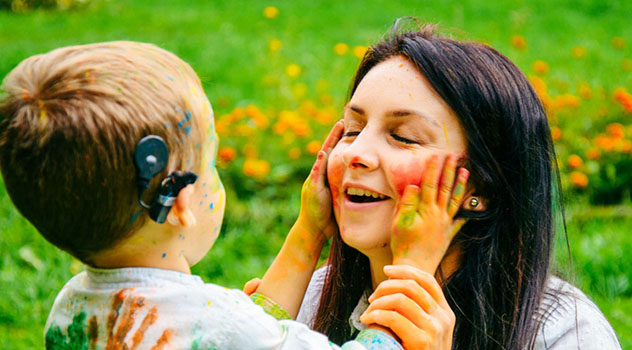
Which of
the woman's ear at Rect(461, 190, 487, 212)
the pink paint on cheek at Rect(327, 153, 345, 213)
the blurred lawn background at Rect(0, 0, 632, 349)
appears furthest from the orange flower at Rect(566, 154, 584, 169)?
the pink paint on cheek at Rect(327, 153, 345, 213)

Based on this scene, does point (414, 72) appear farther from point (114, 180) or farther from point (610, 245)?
point (610, 245)

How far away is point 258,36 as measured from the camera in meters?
9.01

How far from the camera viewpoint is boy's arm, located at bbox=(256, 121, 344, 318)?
2.26m

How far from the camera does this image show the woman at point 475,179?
207 centimetres

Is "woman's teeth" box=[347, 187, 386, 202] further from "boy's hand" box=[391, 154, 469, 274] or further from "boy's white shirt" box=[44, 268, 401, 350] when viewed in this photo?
"boy's white shirt" box=[44, 268, 401, 350]

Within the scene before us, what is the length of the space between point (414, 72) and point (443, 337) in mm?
780

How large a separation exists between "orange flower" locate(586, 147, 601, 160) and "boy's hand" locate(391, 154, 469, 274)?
340 cm

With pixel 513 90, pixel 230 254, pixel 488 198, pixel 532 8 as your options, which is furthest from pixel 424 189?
pixel 532 8

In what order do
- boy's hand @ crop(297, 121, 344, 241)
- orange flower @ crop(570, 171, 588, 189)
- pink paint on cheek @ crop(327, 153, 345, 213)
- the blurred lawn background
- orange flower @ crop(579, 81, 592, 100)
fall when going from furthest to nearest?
1. orange flower @ crop(579, 81, 592, 100)
2. orange flower @ crop(570, 171, 588, 189)
3. the blurred lawn background
4. boy's hand @ crop(297, 121, 344, 241)
5. pink paint on cheek @ crop(327, 153, 345, 213)

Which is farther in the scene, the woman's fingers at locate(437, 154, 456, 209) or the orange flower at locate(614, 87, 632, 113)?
the orange flower at locate(614, 87, 632, 113)

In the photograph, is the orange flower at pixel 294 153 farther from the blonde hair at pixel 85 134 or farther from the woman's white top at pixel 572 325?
the blonde hair at pixel 85 134

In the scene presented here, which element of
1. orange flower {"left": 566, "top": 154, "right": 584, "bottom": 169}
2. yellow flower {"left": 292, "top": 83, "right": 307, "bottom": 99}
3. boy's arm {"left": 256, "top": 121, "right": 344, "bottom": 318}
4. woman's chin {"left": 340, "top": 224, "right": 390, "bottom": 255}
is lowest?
yellow flower {"left": 292, "top": 83, "right": 307, "bottom": 99}

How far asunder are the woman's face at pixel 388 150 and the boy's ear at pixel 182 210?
574mm

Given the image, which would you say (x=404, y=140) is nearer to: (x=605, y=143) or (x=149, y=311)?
(x=149, y=311)
